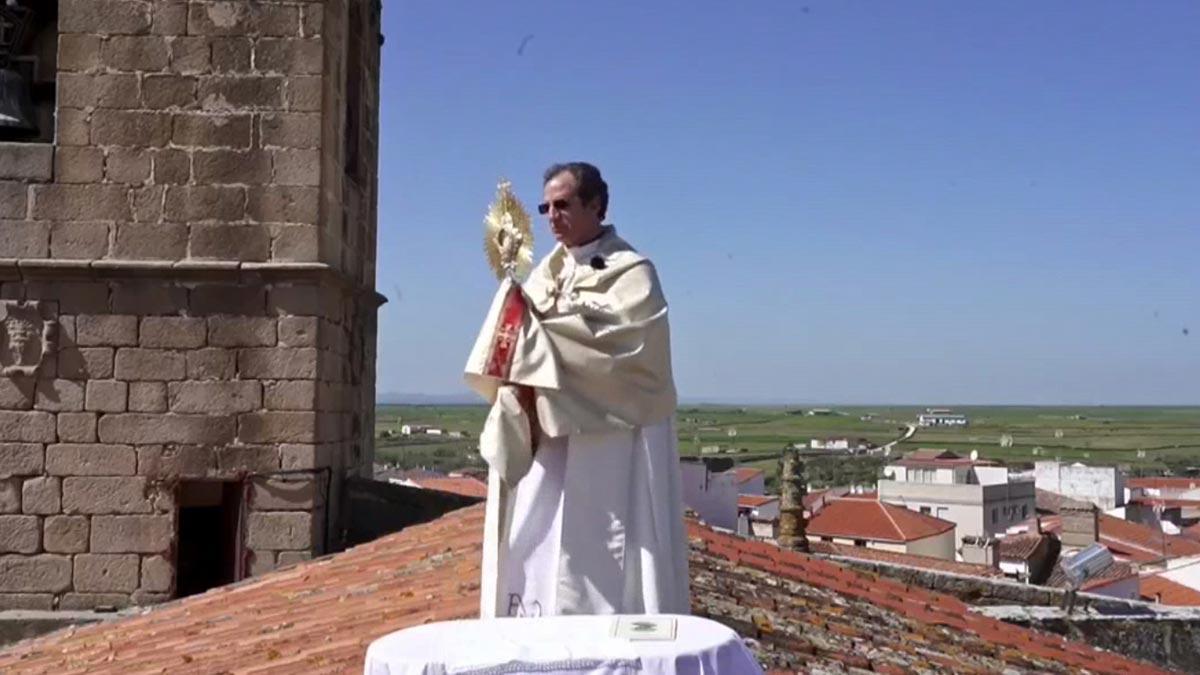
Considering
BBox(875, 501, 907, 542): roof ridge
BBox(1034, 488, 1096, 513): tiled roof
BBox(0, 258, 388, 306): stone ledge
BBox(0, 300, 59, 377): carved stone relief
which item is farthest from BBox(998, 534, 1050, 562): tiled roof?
BBox(0, 300, 59, 377): carved stone relief

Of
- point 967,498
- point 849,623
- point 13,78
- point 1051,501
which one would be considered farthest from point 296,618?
point 1051,501

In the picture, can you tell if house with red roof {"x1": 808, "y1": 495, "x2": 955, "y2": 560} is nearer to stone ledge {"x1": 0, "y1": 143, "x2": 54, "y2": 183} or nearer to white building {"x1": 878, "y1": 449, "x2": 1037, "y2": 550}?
white building {"x1": 878, "y1": 449, "x2": 1037, "y2": 550}

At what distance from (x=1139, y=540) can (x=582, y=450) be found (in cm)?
3357

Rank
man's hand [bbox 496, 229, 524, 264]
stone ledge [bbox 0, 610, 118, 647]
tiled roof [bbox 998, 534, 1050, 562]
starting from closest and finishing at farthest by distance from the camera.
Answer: man's hand [bbox 496, 229, 524, 264]
stone ledge [bbox 0, 610, 118, 647]
tiled roof [bbox 998, 534, 1050, 562]

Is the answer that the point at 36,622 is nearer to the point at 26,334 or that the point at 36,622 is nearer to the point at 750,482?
the point at 26,334

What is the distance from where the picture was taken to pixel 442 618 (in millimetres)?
4742

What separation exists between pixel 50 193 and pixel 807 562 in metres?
5.11

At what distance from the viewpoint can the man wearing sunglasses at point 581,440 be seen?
3611 millimetres

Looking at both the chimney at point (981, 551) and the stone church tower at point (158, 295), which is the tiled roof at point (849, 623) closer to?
the stone church tower at point (158, 295)

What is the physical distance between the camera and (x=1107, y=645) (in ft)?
27.2

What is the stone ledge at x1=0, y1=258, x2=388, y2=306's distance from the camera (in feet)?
25.8

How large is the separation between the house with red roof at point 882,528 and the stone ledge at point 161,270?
24.6 meters

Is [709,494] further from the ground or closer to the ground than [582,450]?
closer to the ground

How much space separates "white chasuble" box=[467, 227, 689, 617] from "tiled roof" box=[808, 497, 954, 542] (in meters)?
29.3
